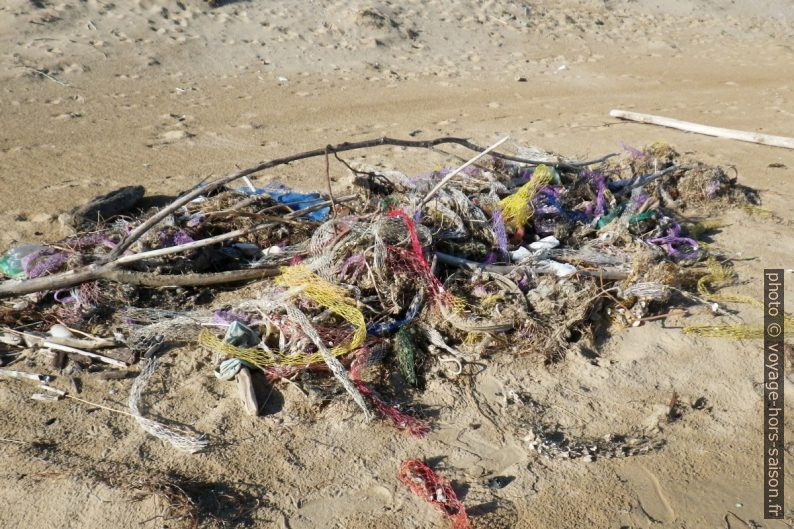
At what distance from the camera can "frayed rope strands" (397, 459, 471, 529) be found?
2623 millimetres

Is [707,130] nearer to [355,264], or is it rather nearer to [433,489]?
[355,264]

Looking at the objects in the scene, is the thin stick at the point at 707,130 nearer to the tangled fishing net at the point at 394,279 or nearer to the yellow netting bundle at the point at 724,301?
the tangled fishing net at the point at 394,279

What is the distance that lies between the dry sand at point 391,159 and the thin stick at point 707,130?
0.14m

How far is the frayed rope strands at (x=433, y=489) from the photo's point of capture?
2.62m

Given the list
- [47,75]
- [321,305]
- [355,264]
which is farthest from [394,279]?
[47,75]

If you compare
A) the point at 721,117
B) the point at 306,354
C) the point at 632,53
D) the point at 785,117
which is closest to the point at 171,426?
the point at 306,354

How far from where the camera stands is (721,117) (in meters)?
7.85

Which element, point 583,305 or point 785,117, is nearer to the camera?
point 583,305

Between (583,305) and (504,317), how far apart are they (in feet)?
1.54

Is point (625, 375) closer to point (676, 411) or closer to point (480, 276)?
point (676, 411)

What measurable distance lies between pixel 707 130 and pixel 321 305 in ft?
18.1

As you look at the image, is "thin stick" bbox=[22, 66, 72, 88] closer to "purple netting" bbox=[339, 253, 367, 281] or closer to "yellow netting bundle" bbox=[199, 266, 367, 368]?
"yellow netting bundle" bbox=[199, 266, 367, 368]

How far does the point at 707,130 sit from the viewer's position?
277 inches

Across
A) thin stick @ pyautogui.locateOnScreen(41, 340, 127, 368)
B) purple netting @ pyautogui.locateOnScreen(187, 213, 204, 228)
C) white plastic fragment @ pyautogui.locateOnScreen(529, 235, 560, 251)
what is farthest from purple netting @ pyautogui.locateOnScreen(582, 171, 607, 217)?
thin stick @ pyautogui.locateOnScreen(41, 340, 127, 368)
